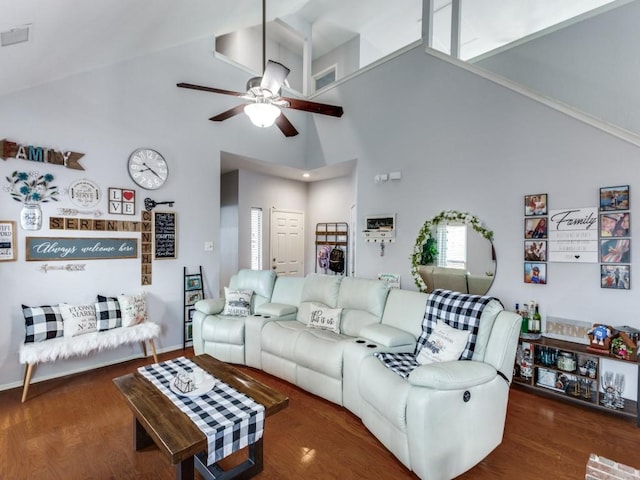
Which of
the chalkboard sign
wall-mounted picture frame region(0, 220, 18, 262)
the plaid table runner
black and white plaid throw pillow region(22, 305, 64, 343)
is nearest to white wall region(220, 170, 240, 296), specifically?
the chalkboard sign

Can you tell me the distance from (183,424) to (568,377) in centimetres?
322

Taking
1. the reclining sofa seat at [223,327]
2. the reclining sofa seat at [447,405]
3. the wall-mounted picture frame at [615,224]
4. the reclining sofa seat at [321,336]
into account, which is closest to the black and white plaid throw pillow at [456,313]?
the reclining sofa seat at [447,405]

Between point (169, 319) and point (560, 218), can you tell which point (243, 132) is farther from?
point (560, 218)

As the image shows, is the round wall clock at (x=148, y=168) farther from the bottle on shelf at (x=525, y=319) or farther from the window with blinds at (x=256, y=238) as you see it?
the bottle on shelf at (x=525, y=319)

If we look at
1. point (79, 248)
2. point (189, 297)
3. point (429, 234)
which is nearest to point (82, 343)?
point (79, 248)

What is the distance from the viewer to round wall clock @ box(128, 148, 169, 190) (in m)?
3.76

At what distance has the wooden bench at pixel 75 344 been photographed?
2.76m

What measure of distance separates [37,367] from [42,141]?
2207 mm

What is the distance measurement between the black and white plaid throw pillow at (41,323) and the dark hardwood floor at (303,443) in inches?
20.5

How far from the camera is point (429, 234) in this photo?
4062 mm

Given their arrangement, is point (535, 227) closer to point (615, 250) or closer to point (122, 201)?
point (615, 250)

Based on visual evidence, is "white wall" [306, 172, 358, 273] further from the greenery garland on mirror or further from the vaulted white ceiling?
the vaulted white ceiling

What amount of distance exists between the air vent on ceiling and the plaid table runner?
2.29 meters

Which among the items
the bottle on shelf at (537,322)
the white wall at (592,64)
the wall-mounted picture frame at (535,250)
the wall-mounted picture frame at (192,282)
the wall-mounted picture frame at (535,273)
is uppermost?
the white wall at (592,64)
